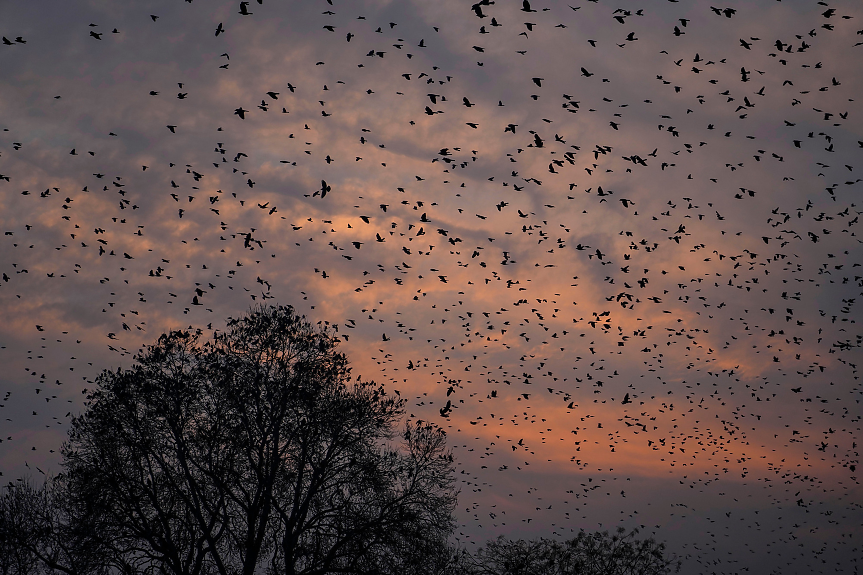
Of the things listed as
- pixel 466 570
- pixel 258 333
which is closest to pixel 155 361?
pixel 258 333

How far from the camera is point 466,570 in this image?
2941 centimetres

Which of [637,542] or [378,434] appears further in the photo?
[637,542]

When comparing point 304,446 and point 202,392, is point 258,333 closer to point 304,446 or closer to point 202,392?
point 202,392

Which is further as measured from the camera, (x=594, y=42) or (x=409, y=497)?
(x=409, y=497)

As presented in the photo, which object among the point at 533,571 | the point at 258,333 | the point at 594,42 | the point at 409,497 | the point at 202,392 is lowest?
the point at 533,571

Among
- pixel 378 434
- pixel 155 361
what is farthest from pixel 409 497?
pixel 155 361

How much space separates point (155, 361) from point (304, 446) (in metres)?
7.72

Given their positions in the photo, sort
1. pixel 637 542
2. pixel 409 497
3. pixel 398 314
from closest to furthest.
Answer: pixel 409 497, pixel 398 314, pixel 637 542

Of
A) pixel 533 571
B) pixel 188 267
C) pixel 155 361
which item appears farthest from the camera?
pixel 533 571

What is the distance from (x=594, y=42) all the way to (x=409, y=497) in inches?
865

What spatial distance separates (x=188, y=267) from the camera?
3077cm

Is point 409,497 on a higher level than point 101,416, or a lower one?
lower

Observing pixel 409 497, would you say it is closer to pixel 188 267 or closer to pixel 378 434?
pixel 378 434

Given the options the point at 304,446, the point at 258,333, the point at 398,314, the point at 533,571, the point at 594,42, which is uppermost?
the point at 594,42
